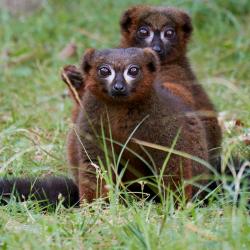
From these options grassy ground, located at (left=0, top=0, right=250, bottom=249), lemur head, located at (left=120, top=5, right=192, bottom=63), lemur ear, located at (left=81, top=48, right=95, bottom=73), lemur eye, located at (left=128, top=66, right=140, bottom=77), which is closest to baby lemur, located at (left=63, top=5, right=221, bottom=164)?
lemur head, located at (left=120, top=5, right=192, bottom=63)

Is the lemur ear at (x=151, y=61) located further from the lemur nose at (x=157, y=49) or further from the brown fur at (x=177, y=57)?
the lemur nose at (x=157, y=49)

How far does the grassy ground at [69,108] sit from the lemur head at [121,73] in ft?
1.63

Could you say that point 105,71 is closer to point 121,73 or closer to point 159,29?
point 121,73

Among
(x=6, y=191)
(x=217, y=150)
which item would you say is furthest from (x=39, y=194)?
(x=217, y=150)

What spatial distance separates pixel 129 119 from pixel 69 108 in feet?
9.27

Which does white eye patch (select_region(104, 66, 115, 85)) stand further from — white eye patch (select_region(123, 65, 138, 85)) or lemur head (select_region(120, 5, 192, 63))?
lemur head (select_region(120, 5, 192, 63))

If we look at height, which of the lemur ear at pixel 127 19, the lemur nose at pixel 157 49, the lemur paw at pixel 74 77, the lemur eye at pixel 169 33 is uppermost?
the lemur ear at pixel 127 19

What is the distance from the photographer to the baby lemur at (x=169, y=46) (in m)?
7.11

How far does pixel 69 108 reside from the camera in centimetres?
877

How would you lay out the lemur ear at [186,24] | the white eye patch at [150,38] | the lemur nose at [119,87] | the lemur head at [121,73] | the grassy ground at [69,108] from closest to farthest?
the grassy ground at [69,108], the lemur nose at [119,87], the lemur head at [121,73], the white eye patch at [150,38], the lemur ear at [186,24]

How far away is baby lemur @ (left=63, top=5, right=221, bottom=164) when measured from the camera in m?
7.11

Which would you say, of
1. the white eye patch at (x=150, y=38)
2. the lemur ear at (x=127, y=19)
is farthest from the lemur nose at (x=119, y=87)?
the lemur ear at (x=127, y=19)

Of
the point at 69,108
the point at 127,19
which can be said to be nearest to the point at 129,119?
the point at 127,19

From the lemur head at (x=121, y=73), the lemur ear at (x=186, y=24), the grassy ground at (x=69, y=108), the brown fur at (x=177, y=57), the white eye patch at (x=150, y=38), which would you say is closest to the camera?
the grassy ground at (x=69, y=108)
